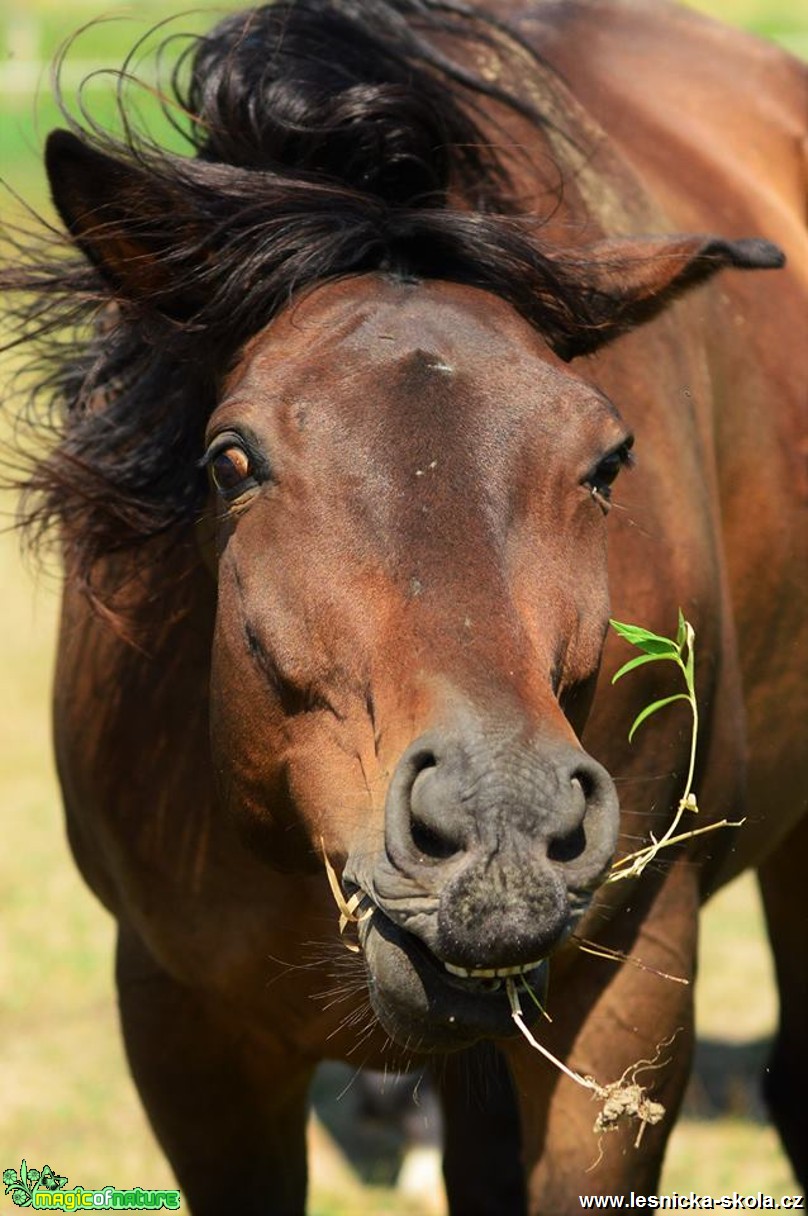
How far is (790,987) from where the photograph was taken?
16.2 ft

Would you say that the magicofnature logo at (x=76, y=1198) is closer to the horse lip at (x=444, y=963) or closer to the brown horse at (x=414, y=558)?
the brown horse at (x=414, y=558)

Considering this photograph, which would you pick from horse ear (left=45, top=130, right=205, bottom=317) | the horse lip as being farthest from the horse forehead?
the horse lip

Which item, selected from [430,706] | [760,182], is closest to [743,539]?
[760,182]

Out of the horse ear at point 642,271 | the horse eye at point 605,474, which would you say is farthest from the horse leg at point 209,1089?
the horse ear at point 642,271

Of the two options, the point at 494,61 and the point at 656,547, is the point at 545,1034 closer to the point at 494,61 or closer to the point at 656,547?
the point at 656,547

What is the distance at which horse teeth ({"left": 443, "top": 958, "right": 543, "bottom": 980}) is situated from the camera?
2.37m

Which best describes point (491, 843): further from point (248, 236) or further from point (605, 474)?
point (248, 236)

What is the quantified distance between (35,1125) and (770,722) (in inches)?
108

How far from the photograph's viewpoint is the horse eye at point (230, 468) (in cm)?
279

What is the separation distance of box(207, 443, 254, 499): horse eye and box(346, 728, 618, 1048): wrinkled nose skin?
0.63m

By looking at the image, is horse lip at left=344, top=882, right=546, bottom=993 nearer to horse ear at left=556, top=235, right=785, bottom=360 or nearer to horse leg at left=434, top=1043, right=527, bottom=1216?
horse ear at left=556, top=235, right=785, bottom=360

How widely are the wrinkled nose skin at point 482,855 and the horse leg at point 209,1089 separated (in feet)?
4.38

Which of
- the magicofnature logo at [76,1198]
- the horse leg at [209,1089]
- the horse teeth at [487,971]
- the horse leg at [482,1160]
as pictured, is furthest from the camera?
the horse leg at [482,1160]

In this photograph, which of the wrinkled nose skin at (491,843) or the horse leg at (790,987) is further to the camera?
the horse leg at (790,987)
